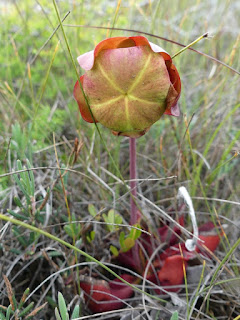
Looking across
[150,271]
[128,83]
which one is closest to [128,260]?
[150,271]

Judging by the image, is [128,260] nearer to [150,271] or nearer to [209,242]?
[150,271]

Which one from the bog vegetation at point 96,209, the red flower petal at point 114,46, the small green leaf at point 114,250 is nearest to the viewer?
the red flower petal at point 114,46

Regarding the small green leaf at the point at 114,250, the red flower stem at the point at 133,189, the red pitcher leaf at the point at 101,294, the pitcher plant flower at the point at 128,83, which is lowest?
the red pitcher leaf at the point at 101,294

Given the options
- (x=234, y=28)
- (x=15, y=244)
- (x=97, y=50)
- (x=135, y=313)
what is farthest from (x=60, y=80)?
(x=234, y=28)

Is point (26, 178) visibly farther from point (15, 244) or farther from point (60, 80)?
point (60, 80)

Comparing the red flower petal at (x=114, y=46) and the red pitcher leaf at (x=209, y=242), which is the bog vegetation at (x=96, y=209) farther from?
the red flower petal at (x=114, y=46)

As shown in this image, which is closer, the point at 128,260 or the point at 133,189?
the point at 133,189

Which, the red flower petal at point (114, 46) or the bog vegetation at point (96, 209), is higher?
the red flower petal at point (114, 46)

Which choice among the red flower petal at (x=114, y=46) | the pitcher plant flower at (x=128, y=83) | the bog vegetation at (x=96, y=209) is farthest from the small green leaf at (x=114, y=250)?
the red flower petal at (x=114, y=46)
